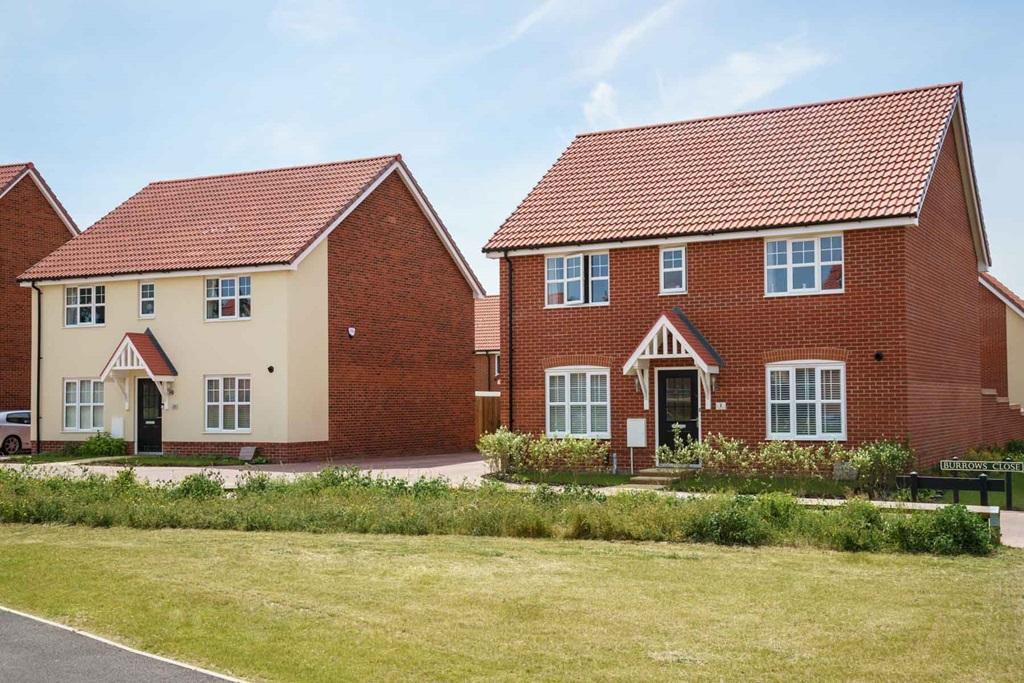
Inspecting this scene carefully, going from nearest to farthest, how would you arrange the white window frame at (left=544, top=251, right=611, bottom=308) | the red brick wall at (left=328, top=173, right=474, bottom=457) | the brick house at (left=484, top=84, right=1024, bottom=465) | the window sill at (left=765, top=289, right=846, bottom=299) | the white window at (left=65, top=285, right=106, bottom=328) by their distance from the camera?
the brick house at (left=484, top=84, right=1024, bottom=465) < the window sill at (left=765, top=289, right=846, bottom=299) < the white window frame at (left=544, top=251, right=611, bottom=308) < the red brick wall at (left=328, top=173, right=474, bottom=457) < the white window at (left=65, top=285, right=106, bottom=328)

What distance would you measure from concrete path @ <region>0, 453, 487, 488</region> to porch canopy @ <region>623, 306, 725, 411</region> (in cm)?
451

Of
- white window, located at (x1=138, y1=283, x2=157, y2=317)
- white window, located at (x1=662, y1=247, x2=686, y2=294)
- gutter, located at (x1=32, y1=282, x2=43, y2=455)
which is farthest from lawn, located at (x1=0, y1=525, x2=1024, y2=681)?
gutter, located at (x1=32, y1=282, x2=43, y2=455)

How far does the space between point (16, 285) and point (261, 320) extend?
13485 millimetres

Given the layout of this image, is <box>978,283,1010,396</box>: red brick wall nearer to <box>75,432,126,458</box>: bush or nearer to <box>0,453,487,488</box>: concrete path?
<box>0,453,487,488</box>: concrete path

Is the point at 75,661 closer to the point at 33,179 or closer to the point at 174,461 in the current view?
the point at 174,461

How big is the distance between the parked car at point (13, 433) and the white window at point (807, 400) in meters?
24.3

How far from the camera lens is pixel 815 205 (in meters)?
25.0

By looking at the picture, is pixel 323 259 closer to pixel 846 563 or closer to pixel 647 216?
pixel 647 216

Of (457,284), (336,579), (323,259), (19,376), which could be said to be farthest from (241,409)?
(336,579)

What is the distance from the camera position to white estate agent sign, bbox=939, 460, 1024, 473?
21.3m

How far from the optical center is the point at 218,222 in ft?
116

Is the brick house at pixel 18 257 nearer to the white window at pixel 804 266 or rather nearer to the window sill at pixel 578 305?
the window sill at pixel 578 305

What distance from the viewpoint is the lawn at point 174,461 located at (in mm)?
30562

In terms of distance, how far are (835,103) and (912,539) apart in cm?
1705
